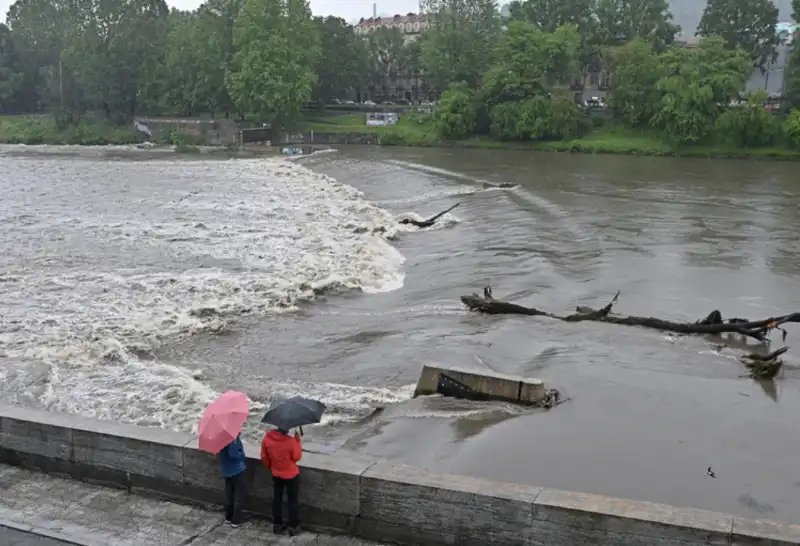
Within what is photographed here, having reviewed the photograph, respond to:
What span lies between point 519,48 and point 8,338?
67.3 m

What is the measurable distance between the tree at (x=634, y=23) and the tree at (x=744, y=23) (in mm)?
4079

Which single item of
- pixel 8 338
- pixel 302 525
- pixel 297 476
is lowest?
pixel 8 338

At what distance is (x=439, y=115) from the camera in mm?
76688

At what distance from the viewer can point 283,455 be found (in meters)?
6.99

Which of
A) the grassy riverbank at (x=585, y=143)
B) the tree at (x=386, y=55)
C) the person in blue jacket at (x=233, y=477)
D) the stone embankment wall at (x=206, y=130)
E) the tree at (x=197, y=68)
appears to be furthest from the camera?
the tree at (x=386, y=55)

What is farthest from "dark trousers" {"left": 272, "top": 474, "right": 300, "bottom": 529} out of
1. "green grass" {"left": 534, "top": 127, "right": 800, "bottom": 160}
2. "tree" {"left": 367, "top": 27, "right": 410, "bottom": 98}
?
"tree" {"left": 367, "top": 27, "right": 410, "bottom": 98}

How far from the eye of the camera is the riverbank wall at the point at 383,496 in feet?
20.7

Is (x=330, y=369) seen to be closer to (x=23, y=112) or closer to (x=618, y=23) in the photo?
(x=618, y=23)

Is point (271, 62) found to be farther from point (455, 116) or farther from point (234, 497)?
point (234, 497)

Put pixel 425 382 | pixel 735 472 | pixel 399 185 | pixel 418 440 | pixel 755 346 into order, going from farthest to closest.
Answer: pixel 399 185
pixel 755 346
pixel 425 382
pixel 418 440
pixel 735 472

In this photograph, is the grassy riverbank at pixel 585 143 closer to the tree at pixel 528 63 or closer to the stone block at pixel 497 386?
the tree at pixel 528 63

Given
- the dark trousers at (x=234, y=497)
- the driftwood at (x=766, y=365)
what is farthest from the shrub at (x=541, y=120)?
the dark trousers at (x=234, y=497)

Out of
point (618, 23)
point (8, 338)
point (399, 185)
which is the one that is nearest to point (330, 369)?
point (8, 338)

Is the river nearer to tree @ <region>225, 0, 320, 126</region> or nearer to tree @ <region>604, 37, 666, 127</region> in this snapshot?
tree @ <region>604, 37, 666, 127</region>
